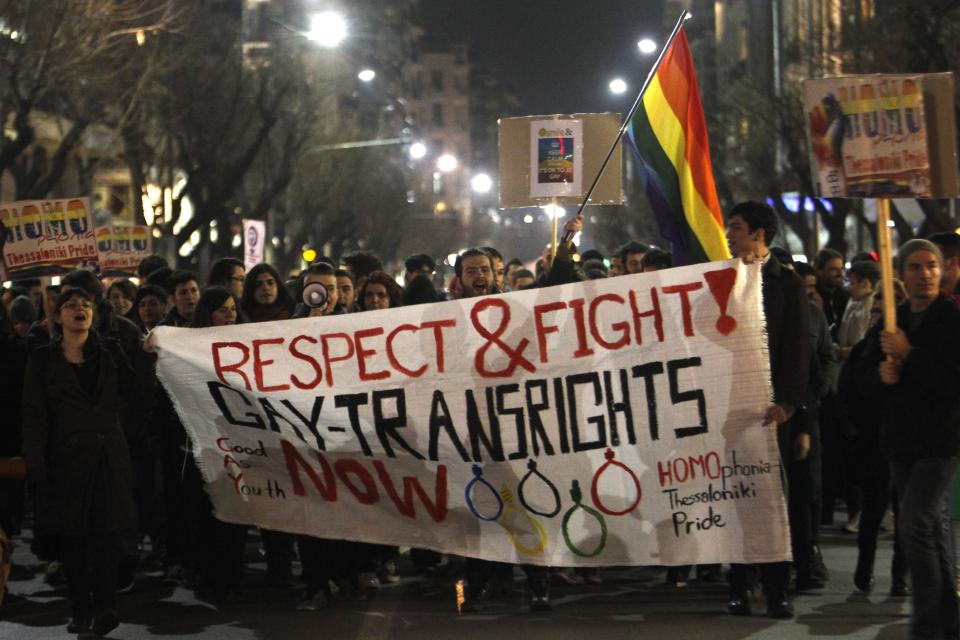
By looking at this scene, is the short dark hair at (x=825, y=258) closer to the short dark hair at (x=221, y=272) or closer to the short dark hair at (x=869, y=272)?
the short dark hair at (x=869, y=272)

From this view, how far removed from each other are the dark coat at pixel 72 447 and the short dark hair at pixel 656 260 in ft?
16.2

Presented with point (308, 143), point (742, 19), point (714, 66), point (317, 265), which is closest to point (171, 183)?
point (308, 143)

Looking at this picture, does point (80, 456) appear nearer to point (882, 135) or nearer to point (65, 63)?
point (882, 135)

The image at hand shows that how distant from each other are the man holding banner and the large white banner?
0.89ft

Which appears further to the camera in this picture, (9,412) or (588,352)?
(9,412)

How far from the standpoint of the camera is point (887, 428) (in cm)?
694

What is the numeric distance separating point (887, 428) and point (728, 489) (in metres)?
0.88

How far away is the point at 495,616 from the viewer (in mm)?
8273

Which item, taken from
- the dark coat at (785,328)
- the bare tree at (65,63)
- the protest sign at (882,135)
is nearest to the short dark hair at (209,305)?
the dark coat at (785,328)

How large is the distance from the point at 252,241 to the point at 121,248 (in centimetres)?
542

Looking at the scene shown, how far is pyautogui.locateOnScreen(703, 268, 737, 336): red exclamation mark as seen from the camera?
24.9ft

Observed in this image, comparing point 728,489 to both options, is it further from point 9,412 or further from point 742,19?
point 742,19

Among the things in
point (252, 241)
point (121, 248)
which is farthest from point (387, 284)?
point (252, 241)

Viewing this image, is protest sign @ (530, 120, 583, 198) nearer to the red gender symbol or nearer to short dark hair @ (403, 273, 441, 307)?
short dark hair @ (403, 273, 441, 307)
